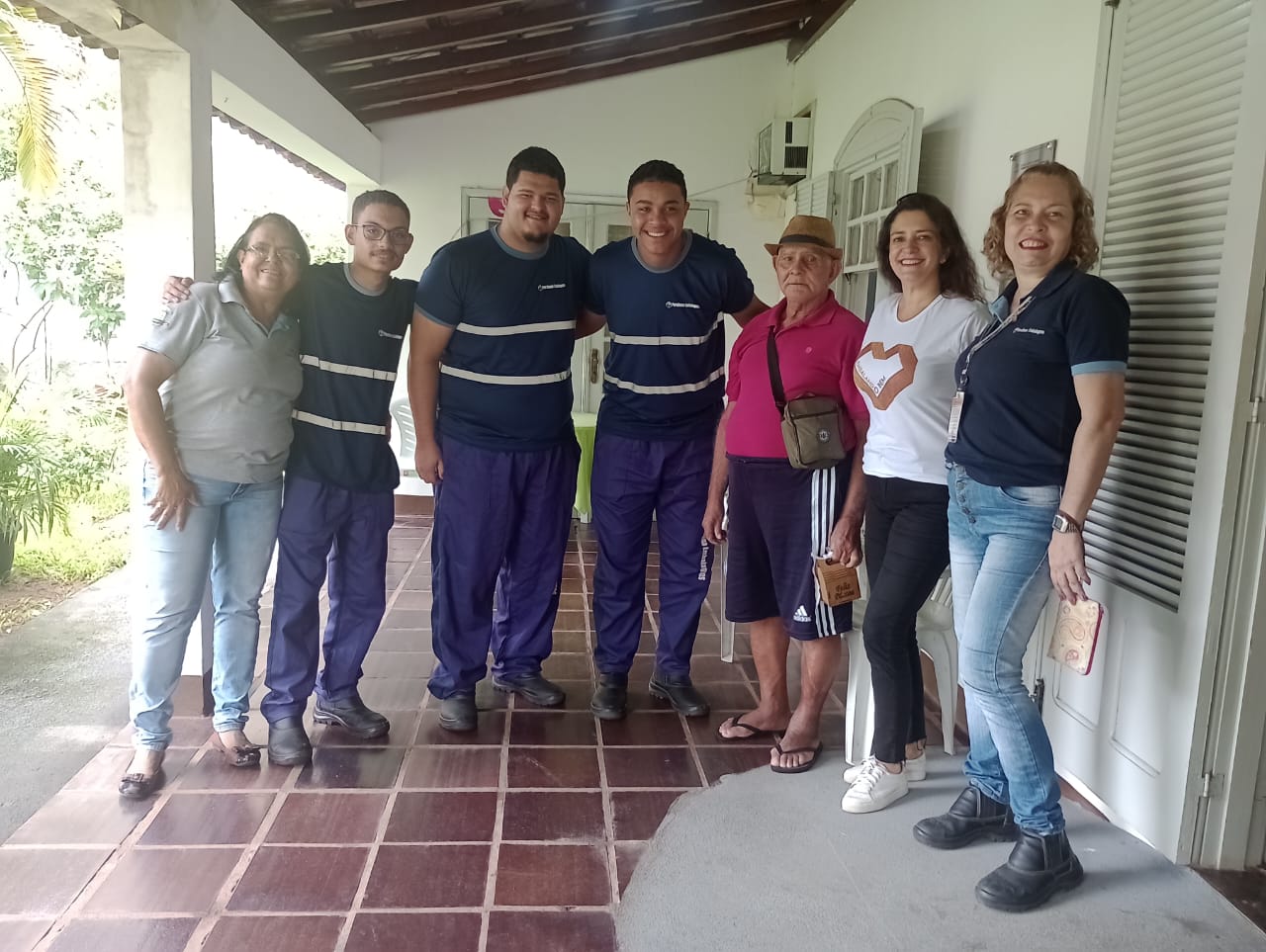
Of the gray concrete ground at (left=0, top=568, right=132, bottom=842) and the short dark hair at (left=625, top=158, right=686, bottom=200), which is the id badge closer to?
the short dark hair at (left=625, top=158, right=686, bottom=200)

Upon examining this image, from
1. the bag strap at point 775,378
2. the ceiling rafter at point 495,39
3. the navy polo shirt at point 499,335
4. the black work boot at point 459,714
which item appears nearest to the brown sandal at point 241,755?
the black work boot at point 459,714

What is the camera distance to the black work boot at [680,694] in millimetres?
3000

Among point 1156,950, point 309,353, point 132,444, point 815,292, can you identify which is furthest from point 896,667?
point 132,444

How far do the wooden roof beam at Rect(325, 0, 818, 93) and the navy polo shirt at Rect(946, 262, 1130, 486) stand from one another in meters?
4.21

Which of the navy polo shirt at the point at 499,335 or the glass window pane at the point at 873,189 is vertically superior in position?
the glass window pane at the point at 873,189

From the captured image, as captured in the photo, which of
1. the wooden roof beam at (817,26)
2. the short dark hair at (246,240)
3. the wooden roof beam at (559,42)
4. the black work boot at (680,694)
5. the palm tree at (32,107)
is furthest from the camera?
the wooden roof beam at (817,26)

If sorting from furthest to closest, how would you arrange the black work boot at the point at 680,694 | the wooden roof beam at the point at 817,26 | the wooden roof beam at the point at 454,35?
1. the wooden roof beam at the point at 817,26
2. the wooden roof beam at the point at 454,35
3. the black work boot at the point at 680,694

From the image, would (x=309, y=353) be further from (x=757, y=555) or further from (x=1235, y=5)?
(x=1235, y=5)

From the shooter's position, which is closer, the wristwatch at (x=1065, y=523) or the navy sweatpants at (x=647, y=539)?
the wristwatch at (x=1065, y=523)

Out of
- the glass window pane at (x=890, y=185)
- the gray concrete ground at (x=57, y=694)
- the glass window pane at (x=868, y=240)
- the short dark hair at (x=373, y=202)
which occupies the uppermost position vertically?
the glass window pane at (x=890, y=185)

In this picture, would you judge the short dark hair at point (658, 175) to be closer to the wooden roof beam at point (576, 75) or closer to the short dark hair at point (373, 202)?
the short dark hair at point (373, 202)

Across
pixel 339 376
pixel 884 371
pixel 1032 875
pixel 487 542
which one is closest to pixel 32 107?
pixel 339 376

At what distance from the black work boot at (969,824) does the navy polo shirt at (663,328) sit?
1.29 m

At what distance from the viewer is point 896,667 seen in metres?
2.29
